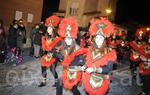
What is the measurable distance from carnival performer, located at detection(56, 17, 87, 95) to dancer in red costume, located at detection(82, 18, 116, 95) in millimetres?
418

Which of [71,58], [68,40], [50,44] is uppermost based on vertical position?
[68,40]

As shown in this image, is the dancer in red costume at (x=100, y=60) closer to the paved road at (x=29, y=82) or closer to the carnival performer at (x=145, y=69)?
the paved road at (x=29, y=82)

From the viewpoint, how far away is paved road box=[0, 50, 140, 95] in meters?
8.57

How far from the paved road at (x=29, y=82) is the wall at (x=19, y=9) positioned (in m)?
4.78

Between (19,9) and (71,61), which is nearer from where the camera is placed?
(71,61)

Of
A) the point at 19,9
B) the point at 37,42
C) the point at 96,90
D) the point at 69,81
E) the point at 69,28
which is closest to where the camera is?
the point at 96,90

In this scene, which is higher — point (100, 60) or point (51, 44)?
point (51, 44)

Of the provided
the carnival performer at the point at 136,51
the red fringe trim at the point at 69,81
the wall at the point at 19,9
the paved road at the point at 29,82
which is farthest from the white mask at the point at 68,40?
the wall at the point at 19,9

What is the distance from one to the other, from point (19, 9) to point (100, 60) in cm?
1243

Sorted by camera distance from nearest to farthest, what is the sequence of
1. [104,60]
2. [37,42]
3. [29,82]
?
[104,60]
[29,82]
[37,42]

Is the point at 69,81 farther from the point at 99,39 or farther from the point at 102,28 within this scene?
the point at 102,28

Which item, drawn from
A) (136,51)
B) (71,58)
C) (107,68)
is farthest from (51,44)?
(136,51)

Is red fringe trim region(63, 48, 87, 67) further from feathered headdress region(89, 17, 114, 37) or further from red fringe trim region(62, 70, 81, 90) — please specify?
feathered headdress region(89, 17, 114, 37)

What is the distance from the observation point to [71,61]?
6.69 meters
